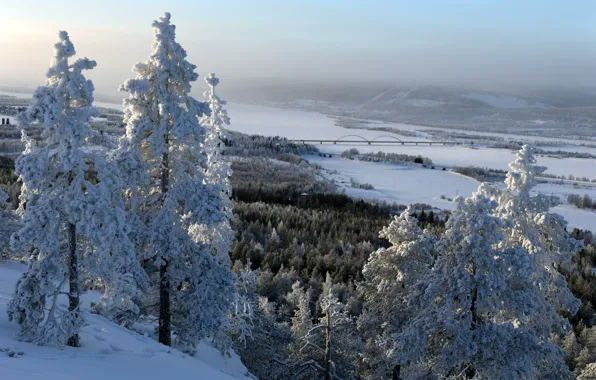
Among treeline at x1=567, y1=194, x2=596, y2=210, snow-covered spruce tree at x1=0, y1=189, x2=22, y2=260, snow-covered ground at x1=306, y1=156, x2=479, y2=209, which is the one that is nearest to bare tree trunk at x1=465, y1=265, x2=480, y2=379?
snow-covered spruce tree at x1=0, y1=189, x2=22, y2=260

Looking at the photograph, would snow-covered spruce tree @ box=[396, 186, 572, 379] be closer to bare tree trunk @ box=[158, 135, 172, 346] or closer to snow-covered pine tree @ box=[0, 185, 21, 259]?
bare tree trunk @ box=[158, 135, 172, 346]

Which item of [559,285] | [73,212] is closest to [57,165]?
[73,212]

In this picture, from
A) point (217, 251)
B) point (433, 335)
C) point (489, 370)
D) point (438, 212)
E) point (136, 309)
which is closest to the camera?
point (489, 370)

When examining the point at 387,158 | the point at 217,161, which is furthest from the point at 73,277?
the point at 387,158

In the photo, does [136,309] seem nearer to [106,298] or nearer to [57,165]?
[106,298]

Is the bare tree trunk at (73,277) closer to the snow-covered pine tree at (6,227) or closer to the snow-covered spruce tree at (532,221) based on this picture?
the snow-covered pine tree at (6,227)

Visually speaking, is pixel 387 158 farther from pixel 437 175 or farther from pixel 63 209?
pixel 63 209
